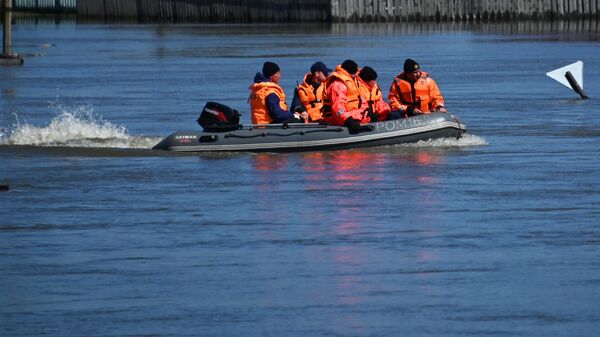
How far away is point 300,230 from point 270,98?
23.2 feet

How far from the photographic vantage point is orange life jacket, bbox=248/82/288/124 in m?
22.8

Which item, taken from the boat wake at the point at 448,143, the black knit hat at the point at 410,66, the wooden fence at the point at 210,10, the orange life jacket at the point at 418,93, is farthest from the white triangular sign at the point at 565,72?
the wooden fence at the point at 210,10

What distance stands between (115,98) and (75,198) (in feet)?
54.9

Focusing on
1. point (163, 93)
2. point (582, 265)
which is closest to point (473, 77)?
point (163, 93)

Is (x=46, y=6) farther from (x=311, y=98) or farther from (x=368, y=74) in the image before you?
(x=368, y=74)

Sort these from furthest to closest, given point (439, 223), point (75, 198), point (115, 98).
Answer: point (115, 98)
point (75, 198)
point (439, 223)

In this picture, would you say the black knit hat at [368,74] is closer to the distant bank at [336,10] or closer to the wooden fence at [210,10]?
the distant bank at [336,10]

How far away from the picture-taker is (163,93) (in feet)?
120

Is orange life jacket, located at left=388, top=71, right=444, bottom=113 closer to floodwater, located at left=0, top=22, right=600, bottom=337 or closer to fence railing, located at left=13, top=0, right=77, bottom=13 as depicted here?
floodwater, located at left=0, top=22, right=600, bottom=337

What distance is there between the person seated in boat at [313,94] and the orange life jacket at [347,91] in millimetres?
408

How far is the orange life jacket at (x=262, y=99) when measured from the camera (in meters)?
22.8

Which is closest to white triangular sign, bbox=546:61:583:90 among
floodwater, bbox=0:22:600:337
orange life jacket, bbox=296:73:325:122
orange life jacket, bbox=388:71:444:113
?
floodwater, bbox=0:22:600:337

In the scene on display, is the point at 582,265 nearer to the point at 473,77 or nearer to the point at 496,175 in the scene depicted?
the point at 496,175

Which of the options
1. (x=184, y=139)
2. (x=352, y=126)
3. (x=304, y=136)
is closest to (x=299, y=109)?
(x=304, y=136)
